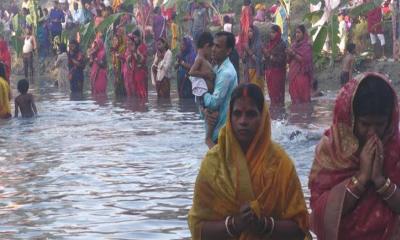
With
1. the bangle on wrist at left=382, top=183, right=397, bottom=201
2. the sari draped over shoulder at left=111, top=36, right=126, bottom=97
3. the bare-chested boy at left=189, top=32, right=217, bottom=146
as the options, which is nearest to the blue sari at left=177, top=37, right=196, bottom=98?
the sari draped over shoulder at left=111, top=36, right=126, bottom=97

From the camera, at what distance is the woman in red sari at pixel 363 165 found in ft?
12.8

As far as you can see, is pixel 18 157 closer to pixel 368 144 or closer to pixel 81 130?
pixel 81 130

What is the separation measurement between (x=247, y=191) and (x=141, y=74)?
1762cm

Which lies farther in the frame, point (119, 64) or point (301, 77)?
point (119, 64)

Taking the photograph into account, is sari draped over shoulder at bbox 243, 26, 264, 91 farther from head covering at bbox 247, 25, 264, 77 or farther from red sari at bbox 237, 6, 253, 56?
red sari at bbox 237, 6, 253, 56

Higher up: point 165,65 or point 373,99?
point 373,99

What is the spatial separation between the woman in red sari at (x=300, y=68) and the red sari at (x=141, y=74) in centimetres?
414

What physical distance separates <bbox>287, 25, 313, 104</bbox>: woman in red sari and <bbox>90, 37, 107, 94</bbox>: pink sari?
5.85 meters

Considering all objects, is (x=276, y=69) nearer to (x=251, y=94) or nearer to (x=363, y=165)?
(x=251, y=94)

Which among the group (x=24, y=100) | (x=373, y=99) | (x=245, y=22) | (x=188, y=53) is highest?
(x=245, y=22)

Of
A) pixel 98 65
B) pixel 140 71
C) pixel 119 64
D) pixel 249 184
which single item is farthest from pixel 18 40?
pixel 249 184

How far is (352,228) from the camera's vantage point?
4020mm

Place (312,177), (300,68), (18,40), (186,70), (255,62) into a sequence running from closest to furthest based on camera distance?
1. (312,177)
2. (300,68)
3. (186,70)
4. (255,62)
5. (18,40)

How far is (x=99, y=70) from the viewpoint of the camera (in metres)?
23.2
